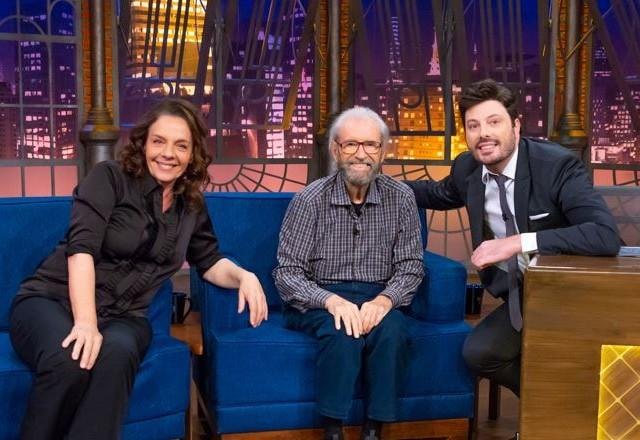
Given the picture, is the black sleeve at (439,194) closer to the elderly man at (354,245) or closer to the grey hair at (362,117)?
the elderly man at (354,245)

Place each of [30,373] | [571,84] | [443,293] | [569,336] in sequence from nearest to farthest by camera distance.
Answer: [569,336] < [30,373] < [443,293] < [571,84]

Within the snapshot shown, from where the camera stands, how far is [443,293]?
2.88 m

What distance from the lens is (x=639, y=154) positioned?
18.5ft

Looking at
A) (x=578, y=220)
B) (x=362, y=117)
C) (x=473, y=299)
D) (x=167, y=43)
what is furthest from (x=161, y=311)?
(x=167, y=43)

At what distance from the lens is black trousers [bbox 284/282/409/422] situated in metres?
2.51

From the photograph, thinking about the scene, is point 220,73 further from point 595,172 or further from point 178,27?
point 595,172

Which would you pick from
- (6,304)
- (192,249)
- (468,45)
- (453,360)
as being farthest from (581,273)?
(468,45)

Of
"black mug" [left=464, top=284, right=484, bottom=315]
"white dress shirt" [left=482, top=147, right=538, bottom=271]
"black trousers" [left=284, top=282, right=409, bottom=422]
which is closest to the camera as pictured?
"black trousers" [left=284, top=282, right=409, bottom=422]

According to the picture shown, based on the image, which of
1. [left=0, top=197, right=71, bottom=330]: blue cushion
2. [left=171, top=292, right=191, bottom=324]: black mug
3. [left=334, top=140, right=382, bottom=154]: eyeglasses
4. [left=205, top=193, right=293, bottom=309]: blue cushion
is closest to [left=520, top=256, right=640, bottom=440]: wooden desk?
[left=334, top=140, right=382, bottom=154]: eyeglasses

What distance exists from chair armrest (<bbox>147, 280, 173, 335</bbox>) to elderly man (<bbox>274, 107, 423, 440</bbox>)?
36 cm

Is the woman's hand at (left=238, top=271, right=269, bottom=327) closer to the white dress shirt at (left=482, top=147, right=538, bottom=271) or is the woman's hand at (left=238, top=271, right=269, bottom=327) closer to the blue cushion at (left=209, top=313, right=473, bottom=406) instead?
the blue cushion at (left=209, top=313, right=473, bottom=406)

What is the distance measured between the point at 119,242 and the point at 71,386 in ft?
1.48

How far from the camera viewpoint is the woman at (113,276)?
214 cm

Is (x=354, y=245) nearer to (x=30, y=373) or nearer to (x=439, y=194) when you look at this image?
(x=439, y=194)
